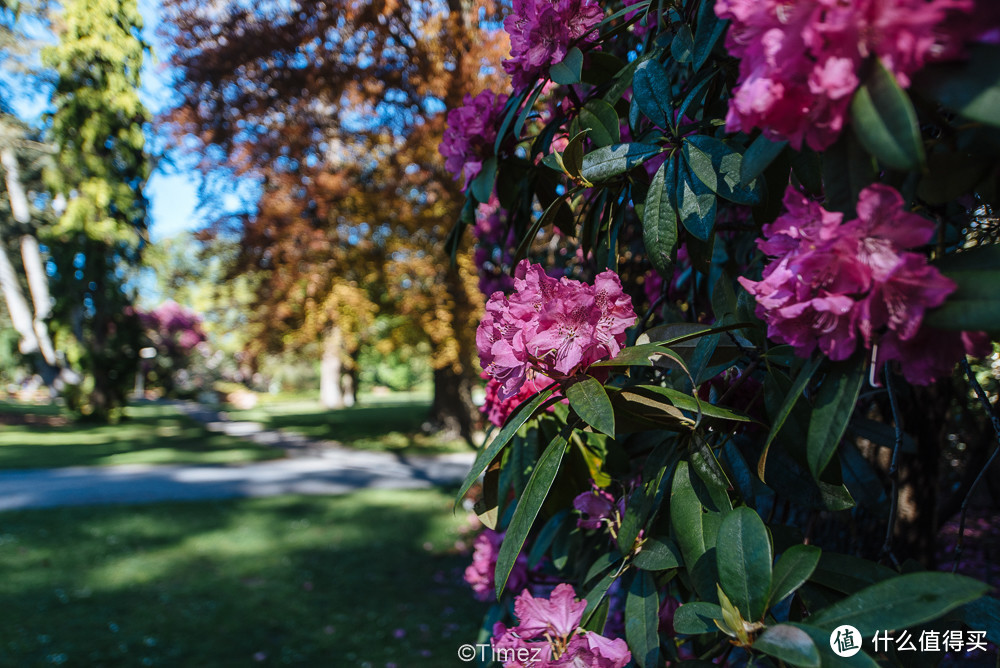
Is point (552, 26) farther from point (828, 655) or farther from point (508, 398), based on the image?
point (828, 655)

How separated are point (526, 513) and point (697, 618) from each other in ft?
0.72

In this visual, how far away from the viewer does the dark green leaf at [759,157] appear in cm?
59

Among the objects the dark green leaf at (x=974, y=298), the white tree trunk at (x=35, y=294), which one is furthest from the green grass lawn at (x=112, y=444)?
the dark green leaf at (x=974, y=298)

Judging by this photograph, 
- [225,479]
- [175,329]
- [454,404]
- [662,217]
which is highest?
[662,217]

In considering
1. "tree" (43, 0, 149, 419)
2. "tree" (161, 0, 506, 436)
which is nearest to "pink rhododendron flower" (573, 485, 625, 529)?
"tree" (161, 0, 506, 436)

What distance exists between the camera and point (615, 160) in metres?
0.85

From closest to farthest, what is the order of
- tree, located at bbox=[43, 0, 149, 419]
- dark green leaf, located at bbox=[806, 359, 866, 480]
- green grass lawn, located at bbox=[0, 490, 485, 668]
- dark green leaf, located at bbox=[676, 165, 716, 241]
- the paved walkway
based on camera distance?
dark green leaf, located at bbox=[806, 359, 866, 480] < dark green leaf, located at bbox=[676, 165, 716, 241] < green grass lawn, located at bbox=[0, 490, 485, 668] < the paved walkway < tree, located at bbox=[43, 0, 149, 419]

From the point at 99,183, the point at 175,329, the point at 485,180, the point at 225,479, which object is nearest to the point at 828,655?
the point at 485,180

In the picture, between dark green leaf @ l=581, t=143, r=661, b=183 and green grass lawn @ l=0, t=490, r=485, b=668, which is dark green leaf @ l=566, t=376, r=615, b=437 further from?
green grass lawn @ l=0, t=490, r=485, b=668

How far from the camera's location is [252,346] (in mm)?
9141

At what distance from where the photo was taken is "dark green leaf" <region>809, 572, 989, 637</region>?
0.49 metres

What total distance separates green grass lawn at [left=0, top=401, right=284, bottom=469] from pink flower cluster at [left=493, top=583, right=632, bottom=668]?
30.8 feet

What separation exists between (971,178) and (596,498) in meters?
0.65

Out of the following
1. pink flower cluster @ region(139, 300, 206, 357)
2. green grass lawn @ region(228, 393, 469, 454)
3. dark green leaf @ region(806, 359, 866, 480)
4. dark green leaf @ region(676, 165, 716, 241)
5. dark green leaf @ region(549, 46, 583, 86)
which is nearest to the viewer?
dark green leaf @ region(806, 359, 866, 480)
